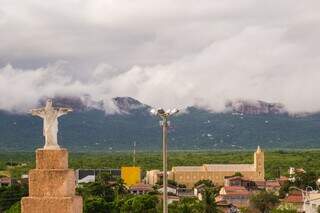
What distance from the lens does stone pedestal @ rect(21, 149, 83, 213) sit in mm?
15148

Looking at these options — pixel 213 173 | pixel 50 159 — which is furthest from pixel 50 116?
pixel 213 173

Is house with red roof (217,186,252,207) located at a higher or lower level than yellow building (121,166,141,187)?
lower

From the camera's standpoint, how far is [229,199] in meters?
89.0

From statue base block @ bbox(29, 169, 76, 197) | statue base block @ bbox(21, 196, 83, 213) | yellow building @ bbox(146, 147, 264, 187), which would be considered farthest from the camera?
yellow building @ bbox(146, 147, 264, 187)

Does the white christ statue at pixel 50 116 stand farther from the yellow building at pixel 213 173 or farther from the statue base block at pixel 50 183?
the yellow building at pixel 213 173

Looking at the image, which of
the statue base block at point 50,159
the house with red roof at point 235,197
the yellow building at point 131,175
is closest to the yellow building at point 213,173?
the yellow building at point 131,175

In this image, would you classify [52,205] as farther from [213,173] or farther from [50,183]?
[213,173]

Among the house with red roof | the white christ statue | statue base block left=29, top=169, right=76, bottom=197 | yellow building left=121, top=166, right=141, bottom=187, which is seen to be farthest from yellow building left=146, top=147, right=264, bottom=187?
statue base block left=29, top=169, right=76, bottom=197

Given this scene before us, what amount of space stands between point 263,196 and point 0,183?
1400 inches

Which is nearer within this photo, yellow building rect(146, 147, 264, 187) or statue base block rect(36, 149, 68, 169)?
statue base block rect(36, 149, 68, 169)

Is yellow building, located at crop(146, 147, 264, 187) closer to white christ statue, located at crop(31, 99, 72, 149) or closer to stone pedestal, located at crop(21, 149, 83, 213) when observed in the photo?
white christ statue, located at crop(31, 99, 72, 149)

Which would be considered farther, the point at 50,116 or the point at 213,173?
the point at 213,173

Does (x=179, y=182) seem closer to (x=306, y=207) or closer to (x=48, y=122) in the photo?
(x=306, y=207)

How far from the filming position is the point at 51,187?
1530 centimetres
